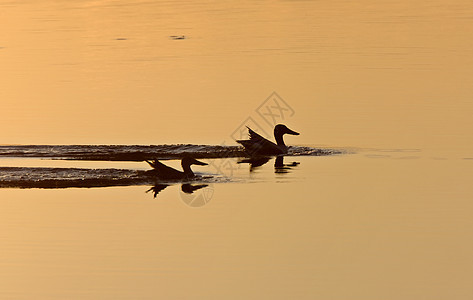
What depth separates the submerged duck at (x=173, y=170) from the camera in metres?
19.2

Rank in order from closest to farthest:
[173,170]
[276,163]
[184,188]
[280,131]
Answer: [184,188] → [173,170] → [276,163] → [280,131]

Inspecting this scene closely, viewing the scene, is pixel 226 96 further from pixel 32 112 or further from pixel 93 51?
pixel 93 51

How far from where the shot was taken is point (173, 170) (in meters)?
19.6

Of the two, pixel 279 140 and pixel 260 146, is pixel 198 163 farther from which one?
pixel 279 140

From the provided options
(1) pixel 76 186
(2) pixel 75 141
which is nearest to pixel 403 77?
(2) pixel 75 141

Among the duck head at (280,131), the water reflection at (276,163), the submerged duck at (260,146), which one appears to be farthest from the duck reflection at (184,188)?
the duck head at (280,131)

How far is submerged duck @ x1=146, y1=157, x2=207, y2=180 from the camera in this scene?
755 inches

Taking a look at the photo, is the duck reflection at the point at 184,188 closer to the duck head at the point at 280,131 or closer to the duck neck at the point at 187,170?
the duck neck at the point at 187,170

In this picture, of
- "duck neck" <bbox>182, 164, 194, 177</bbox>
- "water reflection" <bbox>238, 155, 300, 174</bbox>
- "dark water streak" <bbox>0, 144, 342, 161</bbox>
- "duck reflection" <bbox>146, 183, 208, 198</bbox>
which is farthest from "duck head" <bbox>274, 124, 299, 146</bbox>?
"duck reflection" <bbox>146, 183, 208, 198</bbox>

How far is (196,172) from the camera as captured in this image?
2056 centimetres

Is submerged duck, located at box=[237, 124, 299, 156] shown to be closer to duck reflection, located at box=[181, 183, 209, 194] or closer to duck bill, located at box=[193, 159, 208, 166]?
duck bill, located at box=[193, 159, 208, 166]

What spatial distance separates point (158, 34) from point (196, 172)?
60.5 ft

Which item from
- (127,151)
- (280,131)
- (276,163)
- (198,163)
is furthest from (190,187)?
(280,131)

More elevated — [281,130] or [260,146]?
[281,130]
